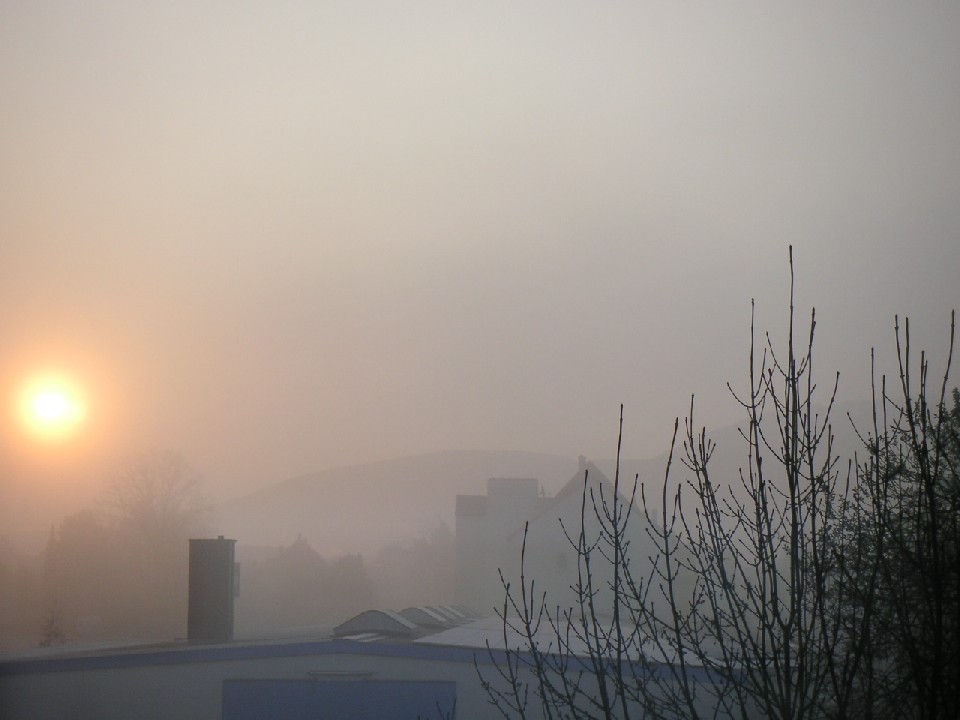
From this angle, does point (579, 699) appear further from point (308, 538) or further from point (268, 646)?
point (308, 538)

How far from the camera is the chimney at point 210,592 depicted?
21.4m

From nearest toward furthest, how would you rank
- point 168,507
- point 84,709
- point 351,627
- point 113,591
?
point 84,709, point 351,627, point 113,591, point 168,507

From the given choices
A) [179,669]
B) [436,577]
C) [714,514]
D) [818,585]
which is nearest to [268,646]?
[179,669]

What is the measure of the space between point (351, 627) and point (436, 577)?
51182 mm

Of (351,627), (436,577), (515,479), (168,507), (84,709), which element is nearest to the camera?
(84,709)

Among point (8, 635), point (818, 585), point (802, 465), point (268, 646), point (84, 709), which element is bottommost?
point (8, 635)

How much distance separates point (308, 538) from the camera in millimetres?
65375

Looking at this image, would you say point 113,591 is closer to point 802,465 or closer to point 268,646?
point 268,646

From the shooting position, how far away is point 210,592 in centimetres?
2170

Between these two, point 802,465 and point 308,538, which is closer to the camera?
point 802,465

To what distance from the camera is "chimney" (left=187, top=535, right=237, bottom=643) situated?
841 inches

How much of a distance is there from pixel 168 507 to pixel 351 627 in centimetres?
4088

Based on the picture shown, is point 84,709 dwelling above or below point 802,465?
below

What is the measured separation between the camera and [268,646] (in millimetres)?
16172
